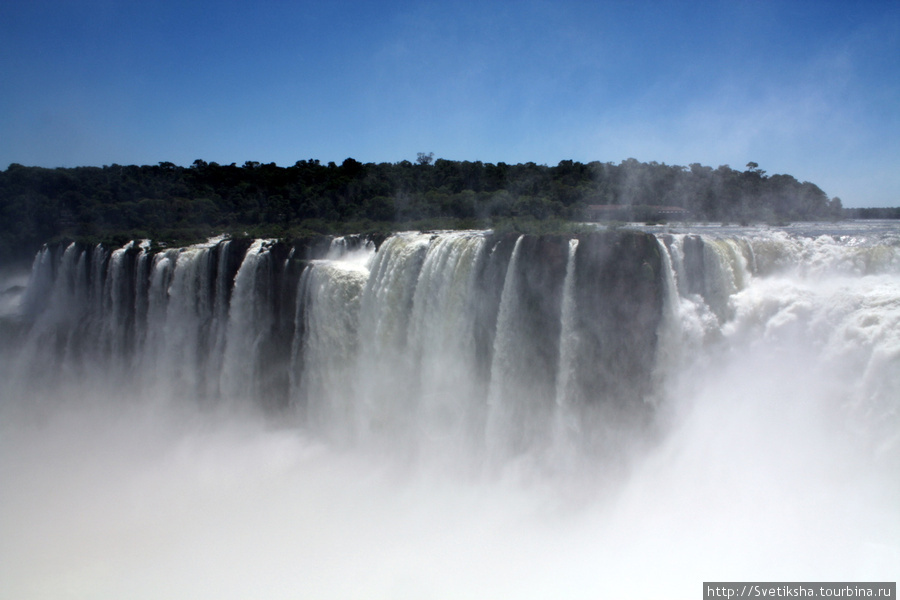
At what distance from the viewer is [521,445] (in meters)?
9.00

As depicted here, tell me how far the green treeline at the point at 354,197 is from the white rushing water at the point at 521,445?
580 cm

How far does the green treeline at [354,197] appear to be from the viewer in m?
16.1

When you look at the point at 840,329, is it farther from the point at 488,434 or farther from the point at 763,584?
the point at 488,434

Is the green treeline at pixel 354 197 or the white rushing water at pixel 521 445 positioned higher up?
the green treeline at pixel 354 197

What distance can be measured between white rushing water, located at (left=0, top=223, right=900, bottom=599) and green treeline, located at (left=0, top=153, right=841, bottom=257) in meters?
5.80

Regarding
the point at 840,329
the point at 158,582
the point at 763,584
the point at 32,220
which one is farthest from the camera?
the point at 32,220

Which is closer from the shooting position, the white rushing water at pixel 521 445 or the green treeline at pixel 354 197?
the white rushing water at pixel 521 445

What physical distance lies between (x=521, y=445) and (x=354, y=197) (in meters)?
19.0

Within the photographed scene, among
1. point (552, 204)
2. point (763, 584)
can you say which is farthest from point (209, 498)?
point (552, 204)

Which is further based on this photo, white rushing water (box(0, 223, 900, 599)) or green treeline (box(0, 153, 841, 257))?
green treeline (box(0, 153, 841, 257))

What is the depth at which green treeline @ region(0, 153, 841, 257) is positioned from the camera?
1614 centimetres

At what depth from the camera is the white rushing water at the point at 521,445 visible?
6.52 meters

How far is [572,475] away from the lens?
8445mm

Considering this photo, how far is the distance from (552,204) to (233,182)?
73.4 ft
